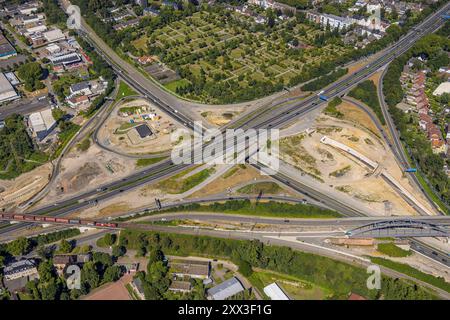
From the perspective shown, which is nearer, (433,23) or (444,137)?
(444,137)

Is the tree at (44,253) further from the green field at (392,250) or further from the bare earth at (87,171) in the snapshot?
the green field at (392,250)

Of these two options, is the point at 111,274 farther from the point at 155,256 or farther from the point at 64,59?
the point at 64,59

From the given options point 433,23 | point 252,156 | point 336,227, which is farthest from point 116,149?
point 433,23

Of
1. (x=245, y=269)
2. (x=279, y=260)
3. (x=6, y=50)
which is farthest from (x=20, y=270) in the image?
(x=6, y=50)

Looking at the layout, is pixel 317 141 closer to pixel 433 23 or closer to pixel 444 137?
pixel 444 137

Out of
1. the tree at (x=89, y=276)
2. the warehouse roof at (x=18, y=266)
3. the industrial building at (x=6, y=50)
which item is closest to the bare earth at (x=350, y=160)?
the tree at (x=89, y=276)

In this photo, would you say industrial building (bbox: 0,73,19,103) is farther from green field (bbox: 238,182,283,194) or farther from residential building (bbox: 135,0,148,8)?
green field (bbox: 238,182,283,194)

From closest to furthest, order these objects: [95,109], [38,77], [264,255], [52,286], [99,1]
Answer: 1. [52,286]
2. [264,255]
3. [95,109]
4. [38,77]
5. [99,1]
